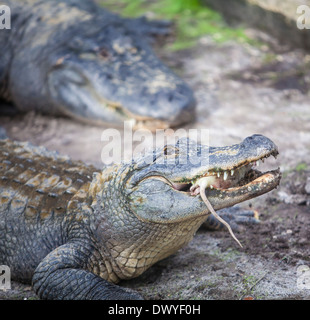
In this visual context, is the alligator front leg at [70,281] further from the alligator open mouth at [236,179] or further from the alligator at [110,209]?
the alligator open mouth at [236,179]

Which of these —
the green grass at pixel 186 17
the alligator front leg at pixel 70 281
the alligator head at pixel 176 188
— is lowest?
the green grass at pixel 186 17

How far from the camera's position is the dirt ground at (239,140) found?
307 cm

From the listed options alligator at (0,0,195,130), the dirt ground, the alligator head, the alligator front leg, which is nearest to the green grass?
the dirt ground

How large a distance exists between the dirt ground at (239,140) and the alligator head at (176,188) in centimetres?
33

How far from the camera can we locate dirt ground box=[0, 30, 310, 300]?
10.1 feet

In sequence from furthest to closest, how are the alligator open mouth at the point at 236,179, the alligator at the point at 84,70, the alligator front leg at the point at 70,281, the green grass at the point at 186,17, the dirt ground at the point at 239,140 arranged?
1. the green grass at the point at 186,17
2. the alligator at the point at 84,70
3. the dirt ground at the point at 239,140
4. the alligator front leg at the point at 70,281
5. the alligator open mouth at the point at 236,179

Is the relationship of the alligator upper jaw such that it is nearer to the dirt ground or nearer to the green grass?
the dirt ground

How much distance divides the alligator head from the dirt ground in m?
0.33

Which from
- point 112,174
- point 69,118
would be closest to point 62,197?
point 112,174

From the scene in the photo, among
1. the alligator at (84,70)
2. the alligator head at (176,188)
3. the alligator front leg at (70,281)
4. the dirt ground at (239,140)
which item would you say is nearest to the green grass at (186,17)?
the dirt ground at (239,140)

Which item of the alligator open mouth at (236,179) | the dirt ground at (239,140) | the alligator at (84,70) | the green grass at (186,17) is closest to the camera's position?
the alligator open mouth at (236,179)

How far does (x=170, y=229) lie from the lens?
2990 mm

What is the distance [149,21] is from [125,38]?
2782mm

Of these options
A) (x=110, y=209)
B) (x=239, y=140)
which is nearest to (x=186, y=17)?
(x=239, y=140)
